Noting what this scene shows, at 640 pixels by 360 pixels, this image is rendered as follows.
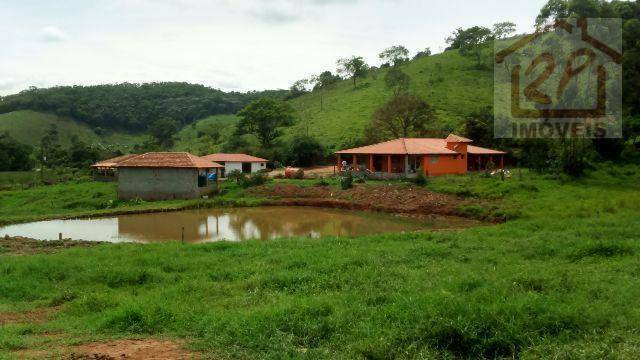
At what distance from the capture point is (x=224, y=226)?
2219cm

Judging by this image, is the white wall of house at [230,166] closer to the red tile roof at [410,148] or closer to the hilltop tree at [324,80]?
the red tile roof at [410,148]

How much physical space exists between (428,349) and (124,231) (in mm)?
17995

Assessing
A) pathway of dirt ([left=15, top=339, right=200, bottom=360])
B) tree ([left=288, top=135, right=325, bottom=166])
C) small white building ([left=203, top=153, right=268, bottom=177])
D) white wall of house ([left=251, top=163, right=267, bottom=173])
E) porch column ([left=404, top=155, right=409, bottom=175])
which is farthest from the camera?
tree ([left=288, top=135, right=325, bottom=166])

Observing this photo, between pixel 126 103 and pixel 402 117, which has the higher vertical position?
pixel 126 103

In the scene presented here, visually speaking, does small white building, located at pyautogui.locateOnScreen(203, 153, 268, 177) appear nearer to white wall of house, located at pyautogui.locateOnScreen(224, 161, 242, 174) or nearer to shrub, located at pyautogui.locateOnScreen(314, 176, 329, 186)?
white wall of house, located at pyautogui.locateOnScreen(224, 161, 242, 174)

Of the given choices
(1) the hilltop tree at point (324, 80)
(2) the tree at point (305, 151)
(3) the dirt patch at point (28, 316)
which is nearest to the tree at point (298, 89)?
(1) the hilltop tree at point (324, 80)

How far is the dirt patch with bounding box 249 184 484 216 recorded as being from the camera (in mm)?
24859

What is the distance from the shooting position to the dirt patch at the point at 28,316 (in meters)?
8.25

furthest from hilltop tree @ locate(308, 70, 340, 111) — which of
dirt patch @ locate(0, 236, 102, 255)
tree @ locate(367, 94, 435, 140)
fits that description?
dirt patch @ locate(0, 236, 102, 255)

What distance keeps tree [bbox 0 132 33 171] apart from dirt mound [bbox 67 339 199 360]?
5405 centimetres

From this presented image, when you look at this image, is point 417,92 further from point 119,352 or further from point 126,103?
point 126,103

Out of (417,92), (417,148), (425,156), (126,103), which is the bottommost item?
(425,156)

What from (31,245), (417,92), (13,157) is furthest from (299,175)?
(13,157)

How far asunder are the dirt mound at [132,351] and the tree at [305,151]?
38256mm
